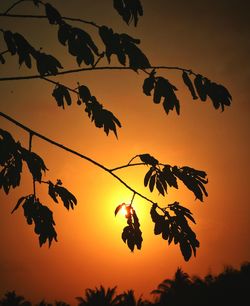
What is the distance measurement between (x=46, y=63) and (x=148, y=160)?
125 centimetres

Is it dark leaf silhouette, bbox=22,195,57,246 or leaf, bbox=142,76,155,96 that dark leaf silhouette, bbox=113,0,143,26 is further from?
dark leaf silhouette, bbox=22,195,57,246

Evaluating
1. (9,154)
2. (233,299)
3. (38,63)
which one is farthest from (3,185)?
(233,299)

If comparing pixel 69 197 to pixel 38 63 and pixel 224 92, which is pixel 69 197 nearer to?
pixel 38 63

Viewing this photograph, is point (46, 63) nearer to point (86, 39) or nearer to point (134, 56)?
point (86, 39)

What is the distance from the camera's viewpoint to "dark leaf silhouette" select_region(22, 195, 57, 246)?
10.0 feet

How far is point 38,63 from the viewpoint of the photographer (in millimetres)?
2672

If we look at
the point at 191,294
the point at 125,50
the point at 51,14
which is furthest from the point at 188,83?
the point at 191,294

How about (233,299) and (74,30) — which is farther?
(233,299)

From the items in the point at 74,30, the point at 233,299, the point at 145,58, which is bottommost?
the point at 233,299

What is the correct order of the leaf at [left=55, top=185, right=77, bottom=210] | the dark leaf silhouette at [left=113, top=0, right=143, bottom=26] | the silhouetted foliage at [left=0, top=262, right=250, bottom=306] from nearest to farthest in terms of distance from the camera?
the dark leaf silhouette at [left=113, top=0, right=143, bottom=26] < the leaf at [left=55, top=185, right=77, bottom=210] < the silhouetted foliage at [left=0, top=262, right=250, bottom=306]

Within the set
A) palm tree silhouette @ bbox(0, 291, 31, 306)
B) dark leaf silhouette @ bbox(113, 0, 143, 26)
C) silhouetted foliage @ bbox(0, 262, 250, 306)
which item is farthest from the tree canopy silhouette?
palm tree silhouette @ bbox(0, 291, 31, 306)

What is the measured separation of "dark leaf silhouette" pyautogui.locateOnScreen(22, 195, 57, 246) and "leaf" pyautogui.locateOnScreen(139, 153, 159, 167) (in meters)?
0.95

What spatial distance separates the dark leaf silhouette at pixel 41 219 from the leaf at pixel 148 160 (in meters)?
0.95

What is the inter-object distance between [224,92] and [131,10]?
0.96 m
